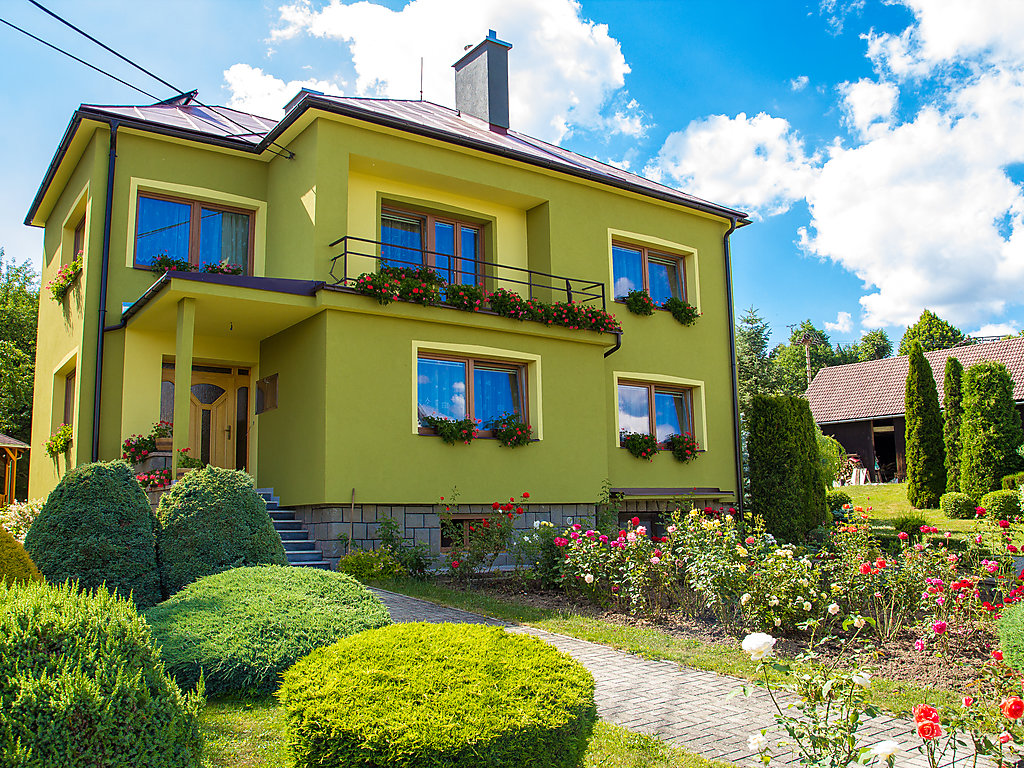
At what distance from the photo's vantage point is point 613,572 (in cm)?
848

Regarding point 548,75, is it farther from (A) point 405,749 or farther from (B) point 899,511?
(B) point 899,511

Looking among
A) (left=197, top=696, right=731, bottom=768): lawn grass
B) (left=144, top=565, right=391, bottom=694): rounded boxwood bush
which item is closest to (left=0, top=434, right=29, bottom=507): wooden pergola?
(left=144, top=565, right=391, bottom=694): rounded boxwood bush

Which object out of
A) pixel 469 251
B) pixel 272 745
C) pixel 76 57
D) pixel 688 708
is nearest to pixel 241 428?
pixel 469 251

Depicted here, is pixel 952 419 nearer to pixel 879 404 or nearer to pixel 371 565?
pixel 879 404

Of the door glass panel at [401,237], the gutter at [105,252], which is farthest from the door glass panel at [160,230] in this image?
the door glass panel at [401,237]

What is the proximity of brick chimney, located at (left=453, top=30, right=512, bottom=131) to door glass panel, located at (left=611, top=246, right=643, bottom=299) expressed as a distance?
4.02 m

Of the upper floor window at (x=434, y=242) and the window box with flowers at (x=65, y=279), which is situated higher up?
the upper floor window at (x=434, y=242)

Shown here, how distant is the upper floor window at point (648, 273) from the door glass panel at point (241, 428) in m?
7.23

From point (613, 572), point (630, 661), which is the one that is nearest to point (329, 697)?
point (630, 661)

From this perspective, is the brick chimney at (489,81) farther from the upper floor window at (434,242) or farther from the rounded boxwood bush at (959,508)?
the rounded boxwood bush at (959,508)

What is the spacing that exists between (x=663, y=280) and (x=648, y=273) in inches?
21.4

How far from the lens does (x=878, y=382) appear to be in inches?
1310

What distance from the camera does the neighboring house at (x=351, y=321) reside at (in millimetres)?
11469

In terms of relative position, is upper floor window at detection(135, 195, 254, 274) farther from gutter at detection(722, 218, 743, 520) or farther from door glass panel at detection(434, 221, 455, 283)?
gutter at detection(722, 218, 743, 520)
